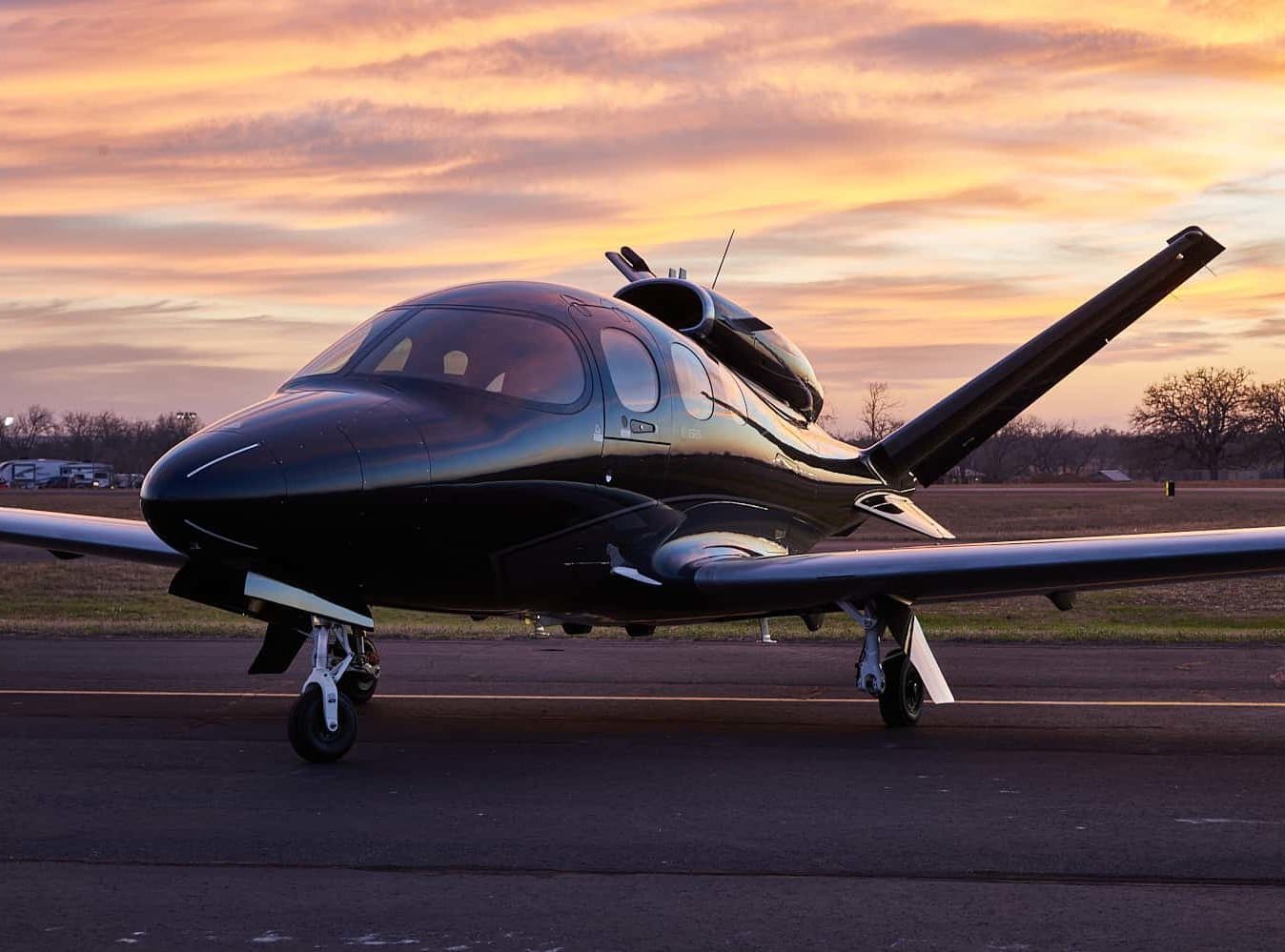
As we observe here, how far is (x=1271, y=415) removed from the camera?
540ft

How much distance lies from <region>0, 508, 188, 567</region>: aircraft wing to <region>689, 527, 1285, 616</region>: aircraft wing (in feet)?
15.8

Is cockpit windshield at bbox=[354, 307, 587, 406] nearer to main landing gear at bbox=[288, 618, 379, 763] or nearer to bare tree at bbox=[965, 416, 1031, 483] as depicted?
main landing gear at bbox=[288, 618, 379, 763]

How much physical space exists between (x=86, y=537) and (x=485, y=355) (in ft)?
17.2

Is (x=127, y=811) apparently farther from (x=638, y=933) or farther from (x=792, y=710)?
(x=792, y=710)

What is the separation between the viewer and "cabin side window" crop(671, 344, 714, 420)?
12.1 m

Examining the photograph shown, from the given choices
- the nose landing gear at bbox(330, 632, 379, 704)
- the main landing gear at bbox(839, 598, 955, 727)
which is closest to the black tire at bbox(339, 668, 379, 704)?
the nose landing gear at bbox(330, 632, 379, 704)

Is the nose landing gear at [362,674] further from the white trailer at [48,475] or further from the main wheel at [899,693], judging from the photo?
the white trailer at [48,475]

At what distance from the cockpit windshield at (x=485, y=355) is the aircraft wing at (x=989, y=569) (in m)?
1.79

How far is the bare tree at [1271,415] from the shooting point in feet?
540

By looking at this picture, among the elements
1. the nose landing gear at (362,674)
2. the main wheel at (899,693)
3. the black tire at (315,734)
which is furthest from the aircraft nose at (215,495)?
the main wheel at (899,693)

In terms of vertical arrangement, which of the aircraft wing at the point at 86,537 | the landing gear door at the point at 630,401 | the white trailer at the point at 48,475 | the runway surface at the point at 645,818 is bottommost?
the white trailer at the point at 48,475

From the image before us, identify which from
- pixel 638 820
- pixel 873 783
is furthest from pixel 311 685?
pixel 873 783

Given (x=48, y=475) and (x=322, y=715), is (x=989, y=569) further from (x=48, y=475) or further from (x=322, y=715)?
(x=48, y=475)

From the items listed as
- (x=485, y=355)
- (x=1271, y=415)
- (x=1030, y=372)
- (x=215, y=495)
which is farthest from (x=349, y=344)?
(x=1271, y=415)
